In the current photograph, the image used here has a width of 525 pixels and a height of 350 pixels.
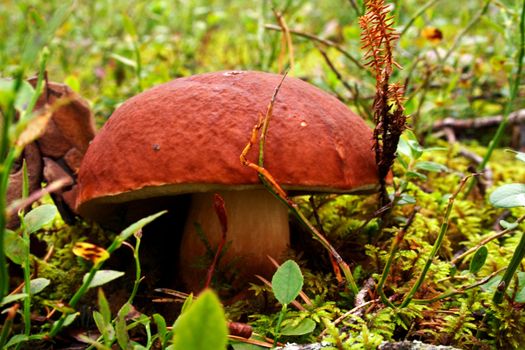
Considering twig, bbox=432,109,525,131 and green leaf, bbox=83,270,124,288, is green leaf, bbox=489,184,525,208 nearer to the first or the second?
green leaf, bbox=83,270,124,288

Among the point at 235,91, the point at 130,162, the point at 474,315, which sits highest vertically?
the point at 235,91

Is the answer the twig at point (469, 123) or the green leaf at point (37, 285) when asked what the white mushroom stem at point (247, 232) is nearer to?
the green leaf at point (37, 285)

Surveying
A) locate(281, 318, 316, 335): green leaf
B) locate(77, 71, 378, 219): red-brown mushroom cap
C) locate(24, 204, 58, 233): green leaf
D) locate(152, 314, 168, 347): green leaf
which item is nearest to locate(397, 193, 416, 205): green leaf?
locate(77, 71, 378, 219): red-brown mushroom cap

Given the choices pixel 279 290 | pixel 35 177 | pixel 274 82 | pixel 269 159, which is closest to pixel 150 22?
pixel 35 177

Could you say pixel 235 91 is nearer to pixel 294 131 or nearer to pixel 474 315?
pixel 294 131

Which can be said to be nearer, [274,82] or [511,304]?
[511,304]
